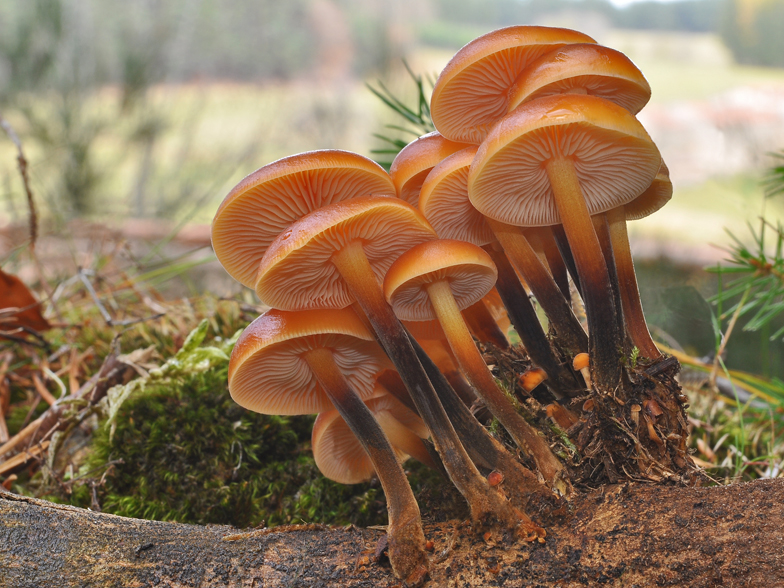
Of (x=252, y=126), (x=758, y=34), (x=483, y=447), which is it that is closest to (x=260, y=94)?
(x=252, y=126)

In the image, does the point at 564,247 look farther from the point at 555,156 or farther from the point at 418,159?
the point at 418,159

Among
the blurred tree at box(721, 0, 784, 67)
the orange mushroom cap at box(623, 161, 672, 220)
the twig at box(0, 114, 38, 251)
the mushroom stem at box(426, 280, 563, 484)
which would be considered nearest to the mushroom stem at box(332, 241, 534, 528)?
the mushroom stem at box(426, 280, 563, 484)

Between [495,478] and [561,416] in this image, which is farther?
[561,416]

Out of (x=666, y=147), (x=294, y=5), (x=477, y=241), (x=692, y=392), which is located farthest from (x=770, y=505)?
(x=294, y=5)

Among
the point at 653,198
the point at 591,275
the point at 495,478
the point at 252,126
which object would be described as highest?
the point at 252,126

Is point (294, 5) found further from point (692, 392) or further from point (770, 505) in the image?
point (770, 505)
